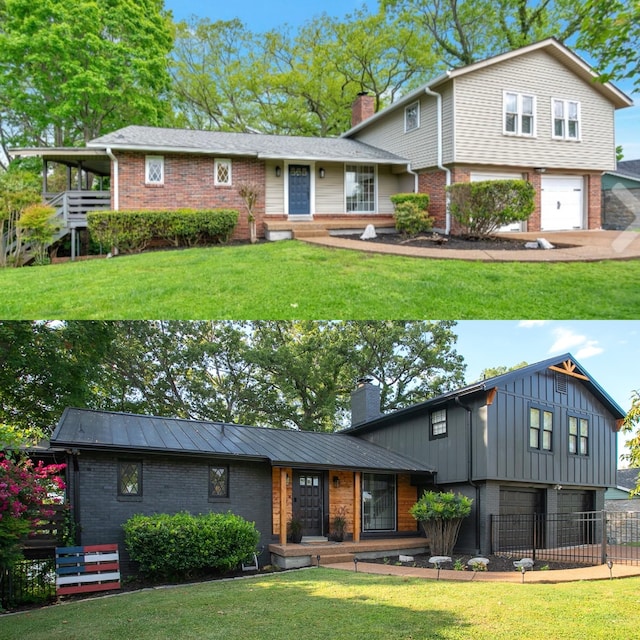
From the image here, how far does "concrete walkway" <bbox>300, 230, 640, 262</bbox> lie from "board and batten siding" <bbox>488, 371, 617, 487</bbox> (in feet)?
9.28

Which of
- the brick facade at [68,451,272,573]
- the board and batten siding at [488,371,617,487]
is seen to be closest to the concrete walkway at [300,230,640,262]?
the board and batten siding at [488,371,617,487]

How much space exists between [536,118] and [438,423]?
1155 centimetres

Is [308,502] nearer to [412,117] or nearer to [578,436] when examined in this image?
[578,436]

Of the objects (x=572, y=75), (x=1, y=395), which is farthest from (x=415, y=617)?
(x=572, y=75)

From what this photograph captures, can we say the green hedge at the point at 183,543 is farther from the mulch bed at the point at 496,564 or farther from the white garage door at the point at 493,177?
the white garage door at the point at 493,177

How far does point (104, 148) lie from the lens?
17609 mm

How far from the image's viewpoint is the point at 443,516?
12211 mm

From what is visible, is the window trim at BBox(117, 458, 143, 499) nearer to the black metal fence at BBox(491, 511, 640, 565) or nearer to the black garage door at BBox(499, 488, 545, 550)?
the black metal fence at BBox(491, 511, 640, 565)

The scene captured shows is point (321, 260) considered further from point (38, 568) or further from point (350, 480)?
point (38, 568)

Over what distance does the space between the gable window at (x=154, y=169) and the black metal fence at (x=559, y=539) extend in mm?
13066

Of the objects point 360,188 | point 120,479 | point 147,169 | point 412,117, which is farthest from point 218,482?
point 412,117

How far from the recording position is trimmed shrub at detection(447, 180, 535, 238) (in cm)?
1518

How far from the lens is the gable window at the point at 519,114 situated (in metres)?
19.4

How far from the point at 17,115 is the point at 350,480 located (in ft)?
89.5
